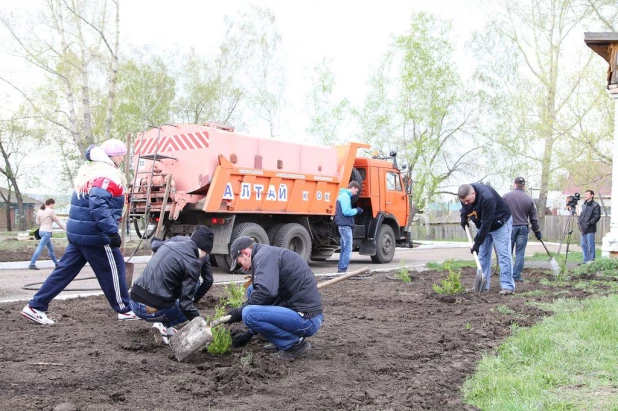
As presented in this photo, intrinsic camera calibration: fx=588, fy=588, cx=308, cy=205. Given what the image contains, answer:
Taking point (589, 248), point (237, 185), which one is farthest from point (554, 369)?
point (589, 248)

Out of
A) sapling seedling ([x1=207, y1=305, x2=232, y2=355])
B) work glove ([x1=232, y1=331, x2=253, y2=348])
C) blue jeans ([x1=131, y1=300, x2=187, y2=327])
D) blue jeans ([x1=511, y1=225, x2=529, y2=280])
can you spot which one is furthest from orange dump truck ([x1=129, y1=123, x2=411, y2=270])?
sapling seedling ([x1=207, y1=305, x2=232, y2=355])

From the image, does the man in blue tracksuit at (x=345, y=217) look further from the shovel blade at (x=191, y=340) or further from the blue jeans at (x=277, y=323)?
the shovel blade at (x=191, y=340)

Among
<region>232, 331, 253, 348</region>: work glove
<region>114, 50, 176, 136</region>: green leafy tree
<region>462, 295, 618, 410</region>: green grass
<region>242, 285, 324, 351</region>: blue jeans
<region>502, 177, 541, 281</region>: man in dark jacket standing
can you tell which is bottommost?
<region>232, 331, 253, 348</region>: work glove

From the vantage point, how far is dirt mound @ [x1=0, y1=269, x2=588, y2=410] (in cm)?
394

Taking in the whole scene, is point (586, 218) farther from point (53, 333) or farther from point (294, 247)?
point (53, 333)

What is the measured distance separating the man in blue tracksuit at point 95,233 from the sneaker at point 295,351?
222 centimetres

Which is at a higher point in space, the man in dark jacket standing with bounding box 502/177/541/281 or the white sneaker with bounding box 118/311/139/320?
the man in dark jacket standing with bounding box 502/177/541/281

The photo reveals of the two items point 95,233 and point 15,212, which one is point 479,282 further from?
point 15,212

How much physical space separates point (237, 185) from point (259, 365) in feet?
25.2

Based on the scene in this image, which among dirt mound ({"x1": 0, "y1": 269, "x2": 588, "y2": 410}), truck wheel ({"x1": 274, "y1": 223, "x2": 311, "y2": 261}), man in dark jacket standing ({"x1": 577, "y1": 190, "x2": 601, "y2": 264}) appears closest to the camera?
dirt mound ({"x1": 0, "y1": 269, "x2": 588, "y2": 410})

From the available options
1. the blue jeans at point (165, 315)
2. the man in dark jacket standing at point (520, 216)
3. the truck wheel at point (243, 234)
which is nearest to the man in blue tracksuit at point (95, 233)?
the blue jeans at point (165, 315)

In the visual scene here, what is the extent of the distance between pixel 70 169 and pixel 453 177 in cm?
2783

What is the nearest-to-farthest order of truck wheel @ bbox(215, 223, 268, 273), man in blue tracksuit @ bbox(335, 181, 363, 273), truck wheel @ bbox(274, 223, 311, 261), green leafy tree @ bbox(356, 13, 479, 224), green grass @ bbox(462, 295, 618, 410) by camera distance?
green grass @ bbox(462, 295, 618, 410) < man in blue tracksuit @ bbox(335, 181, 363, 273) < truck wheel @ bbox(215, 223, 268, 273) < truck wheel @ bbox(274, 223, 311, 261) < green leafy tree @ bbox(356, 13, 479, 224)

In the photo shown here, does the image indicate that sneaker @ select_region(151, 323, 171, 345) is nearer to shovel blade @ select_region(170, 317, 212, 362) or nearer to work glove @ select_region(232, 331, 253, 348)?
shovel blade @ select_region(170, 317, 212, 362)
